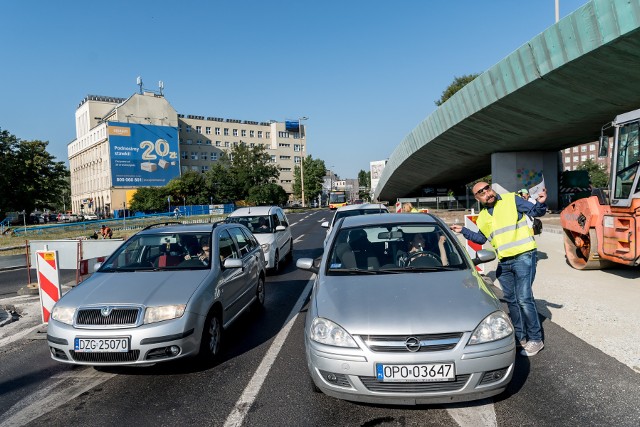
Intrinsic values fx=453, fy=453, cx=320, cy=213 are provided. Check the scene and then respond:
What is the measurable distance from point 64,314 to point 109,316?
1.75ft

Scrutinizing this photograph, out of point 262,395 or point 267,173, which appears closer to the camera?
point 262,395

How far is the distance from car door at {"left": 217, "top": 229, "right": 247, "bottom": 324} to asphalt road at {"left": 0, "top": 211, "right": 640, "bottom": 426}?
486 millimetres

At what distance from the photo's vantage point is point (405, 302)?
353cm

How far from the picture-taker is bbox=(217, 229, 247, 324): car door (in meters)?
5.30

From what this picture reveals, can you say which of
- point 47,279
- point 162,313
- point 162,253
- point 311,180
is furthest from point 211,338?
point 311,180

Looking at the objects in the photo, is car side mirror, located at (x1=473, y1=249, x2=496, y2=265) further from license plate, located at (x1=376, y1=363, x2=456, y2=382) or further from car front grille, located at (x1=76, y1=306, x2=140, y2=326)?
car front grille, located at (x1=76, y1=306, x2=140, y2=326)

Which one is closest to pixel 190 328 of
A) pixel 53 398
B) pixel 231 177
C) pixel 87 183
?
pixel 53 398

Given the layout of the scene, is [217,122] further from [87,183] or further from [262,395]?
[262,395]

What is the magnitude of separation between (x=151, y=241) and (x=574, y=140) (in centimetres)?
2930

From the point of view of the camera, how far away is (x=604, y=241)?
851cm

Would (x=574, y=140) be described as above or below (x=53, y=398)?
above

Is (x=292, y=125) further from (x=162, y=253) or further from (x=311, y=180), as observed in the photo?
(x=162, y=253)

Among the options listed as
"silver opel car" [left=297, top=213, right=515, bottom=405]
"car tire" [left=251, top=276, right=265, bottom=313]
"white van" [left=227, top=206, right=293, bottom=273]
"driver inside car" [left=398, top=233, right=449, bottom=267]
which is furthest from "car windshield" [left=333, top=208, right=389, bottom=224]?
"silver opel car" [left=297, top=213, right=515, bottom=405]

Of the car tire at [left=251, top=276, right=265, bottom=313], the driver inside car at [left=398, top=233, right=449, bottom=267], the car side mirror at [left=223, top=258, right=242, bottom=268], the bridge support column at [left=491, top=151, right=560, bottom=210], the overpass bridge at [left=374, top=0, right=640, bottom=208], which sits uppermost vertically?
the overpass bridge at [left=374, top=0, right=640, bottom=208]
